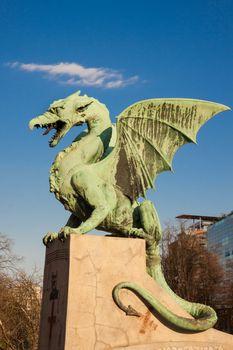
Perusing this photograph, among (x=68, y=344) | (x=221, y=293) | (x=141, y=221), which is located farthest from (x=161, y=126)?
(x=221, y=293)

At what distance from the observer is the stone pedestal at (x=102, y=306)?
5.06 m

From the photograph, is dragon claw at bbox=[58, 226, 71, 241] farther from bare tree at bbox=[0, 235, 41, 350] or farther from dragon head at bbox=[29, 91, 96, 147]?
bare tree at bbox=[0, 235, 41, 350]

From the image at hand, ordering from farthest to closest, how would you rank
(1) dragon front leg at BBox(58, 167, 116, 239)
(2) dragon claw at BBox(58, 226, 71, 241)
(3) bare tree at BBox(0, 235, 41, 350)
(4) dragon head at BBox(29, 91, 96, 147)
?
1. (3) bare tree at BBox(0, 235, 41, 350)
2. (4) dragon head at BBox(29, 91, 96, 147)
3. (1) dragon front leg at BBox(58, 167, 116, 239)
4. (2) dragon claw at BBox(58, 226, 71, 241)

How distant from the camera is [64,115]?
6.50 meters

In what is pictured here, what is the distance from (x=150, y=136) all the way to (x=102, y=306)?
2.62m

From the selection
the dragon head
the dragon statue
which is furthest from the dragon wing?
the dragon head

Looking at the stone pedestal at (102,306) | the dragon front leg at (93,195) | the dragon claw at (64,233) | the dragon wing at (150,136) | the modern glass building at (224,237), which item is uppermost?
the modern glass building at (224,237)

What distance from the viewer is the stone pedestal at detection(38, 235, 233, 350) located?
16.6 feet

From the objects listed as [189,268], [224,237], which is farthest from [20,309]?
[224,237]

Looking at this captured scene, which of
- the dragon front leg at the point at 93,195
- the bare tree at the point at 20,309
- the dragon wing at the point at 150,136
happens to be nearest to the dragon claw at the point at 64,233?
the dragon front leg at the point at 93,195

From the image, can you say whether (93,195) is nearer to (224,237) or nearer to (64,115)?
(64,115)

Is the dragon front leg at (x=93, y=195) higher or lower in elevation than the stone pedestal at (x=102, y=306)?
higher

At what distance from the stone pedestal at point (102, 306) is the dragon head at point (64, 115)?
179 centimetres

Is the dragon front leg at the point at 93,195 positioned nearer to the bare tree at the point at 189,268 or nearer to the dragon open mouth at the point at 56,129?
the dragon open mouth at the point at 56,129
